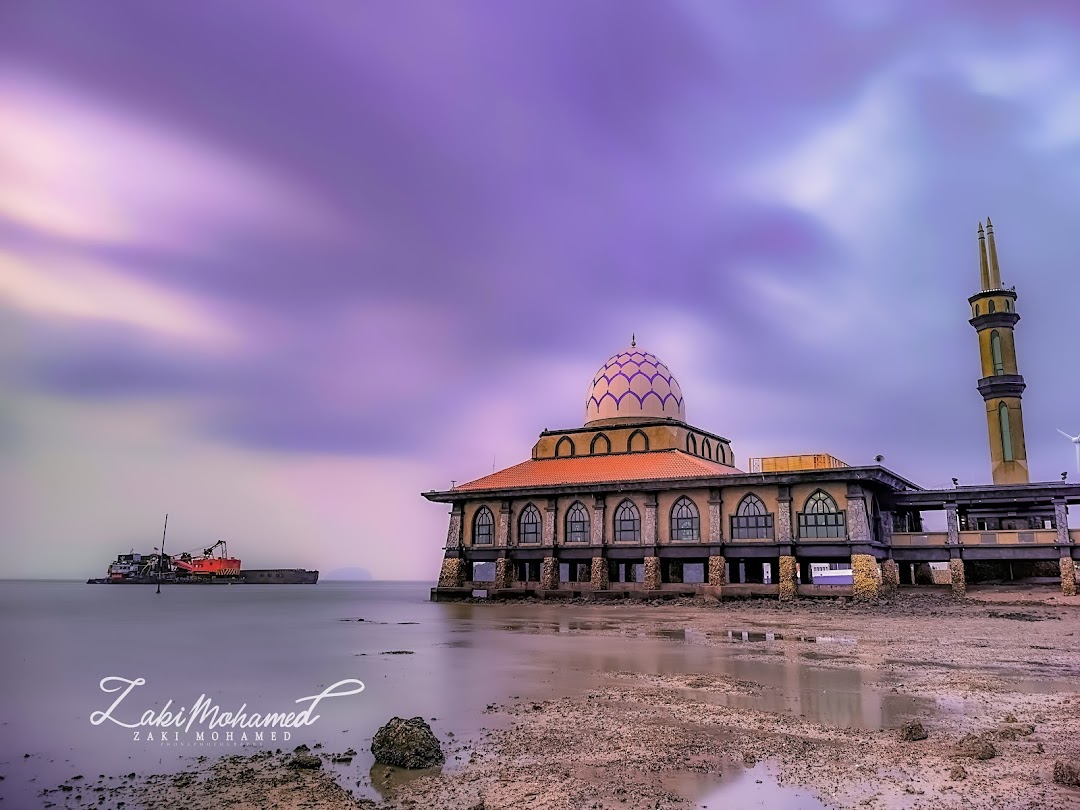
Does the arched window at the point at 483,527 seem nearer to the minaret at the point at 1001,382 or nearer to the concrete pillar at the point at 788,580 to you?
the concrete pillar at the point at 788,580

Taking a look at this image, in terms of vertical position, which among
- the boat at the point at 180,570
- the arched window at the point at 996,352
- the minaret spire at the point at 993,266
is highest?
the minaret spire at the point at 993,266

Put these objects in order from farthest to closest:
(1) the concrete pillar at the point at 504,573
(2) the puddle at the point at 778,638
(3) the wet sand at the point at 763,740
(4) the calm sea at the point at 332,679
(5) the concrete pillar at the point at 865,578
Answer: (1) the concrete pillar at the point at 504,573 < (5) the concrete pillar at the point at 865,578 < (2) the puddle at the point at 778,638 < (4) the calm sea at the point at 332,679 < (3) the wet sand at the point at 763,740

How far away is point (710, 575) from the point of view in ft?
120

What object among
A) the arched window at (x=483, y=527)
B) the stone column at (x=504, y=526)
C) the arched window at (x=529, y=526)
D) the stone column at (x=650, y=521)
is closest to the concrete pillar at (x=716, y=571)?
the stone column at (x=650, y=521)

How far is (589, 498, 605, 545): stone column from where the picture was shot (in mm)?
40906

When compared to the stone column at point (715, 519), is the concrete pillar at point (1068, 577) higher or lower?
lower

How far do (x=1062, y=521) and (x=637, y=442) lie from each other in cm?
2289

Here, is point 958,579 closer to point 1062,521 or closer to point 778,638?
point 1062,521

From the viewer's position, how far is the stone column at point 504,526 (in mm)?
44156

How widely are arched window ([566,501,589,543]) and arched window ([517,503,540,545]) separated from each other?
2190 mm

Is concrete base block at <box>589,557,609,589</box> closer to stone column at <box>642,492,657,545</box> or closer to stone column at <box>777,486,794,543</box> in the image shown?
stone column at <box>642,492,657,545</box>

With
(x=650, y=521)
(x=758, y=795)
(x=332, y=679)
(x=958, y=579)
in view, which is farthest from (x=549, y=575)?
(x=758, y=795)

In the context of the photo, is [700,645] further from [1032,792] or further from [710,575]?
[710,575]

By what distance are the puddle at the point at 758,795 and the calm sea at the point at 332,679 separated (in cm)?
292
